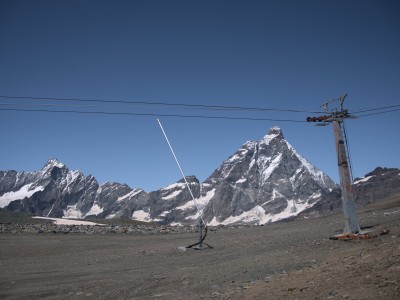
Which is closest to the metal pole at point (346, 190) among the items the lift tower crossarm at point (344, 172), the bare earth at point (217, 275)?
the lift tower crossarm at point (344, 172)

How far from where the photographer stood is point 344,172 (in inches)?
807

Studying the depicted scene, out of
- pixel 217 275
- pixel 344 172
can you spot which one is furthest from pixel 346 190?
pixel 217 275

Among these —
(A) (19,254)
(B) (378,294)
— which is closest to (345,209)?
(B) (378,294)

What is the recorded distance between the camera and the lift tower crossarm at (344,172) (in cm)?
2016

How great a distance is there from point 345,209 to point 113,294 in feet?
46.4

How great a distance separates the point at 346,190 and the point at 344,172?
102cm

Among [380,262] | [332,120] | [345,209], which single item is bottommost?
[380,262]

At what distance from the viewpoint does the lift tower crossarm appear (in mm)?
20156

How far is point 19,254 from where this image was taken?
23.5 meters

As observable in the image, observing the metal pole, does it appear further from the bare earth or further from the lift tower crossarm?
the bare earth

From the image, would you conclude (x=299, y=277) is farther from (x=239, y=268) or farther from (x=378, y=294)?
(x=239, y=268)

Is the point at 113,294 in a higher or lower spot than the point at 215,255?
Answer: lower

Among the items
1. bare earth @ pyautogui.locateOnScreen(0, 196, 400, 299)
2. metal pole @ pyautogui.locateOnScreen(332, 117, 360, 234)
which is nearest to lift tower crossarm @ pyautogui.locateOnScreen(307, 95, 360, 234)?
metal pole @ pyautogui.locateOnScreen(332, 117, 360, 234)

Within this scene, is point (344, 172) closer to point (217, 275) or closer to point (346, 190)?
point (346, 190)
